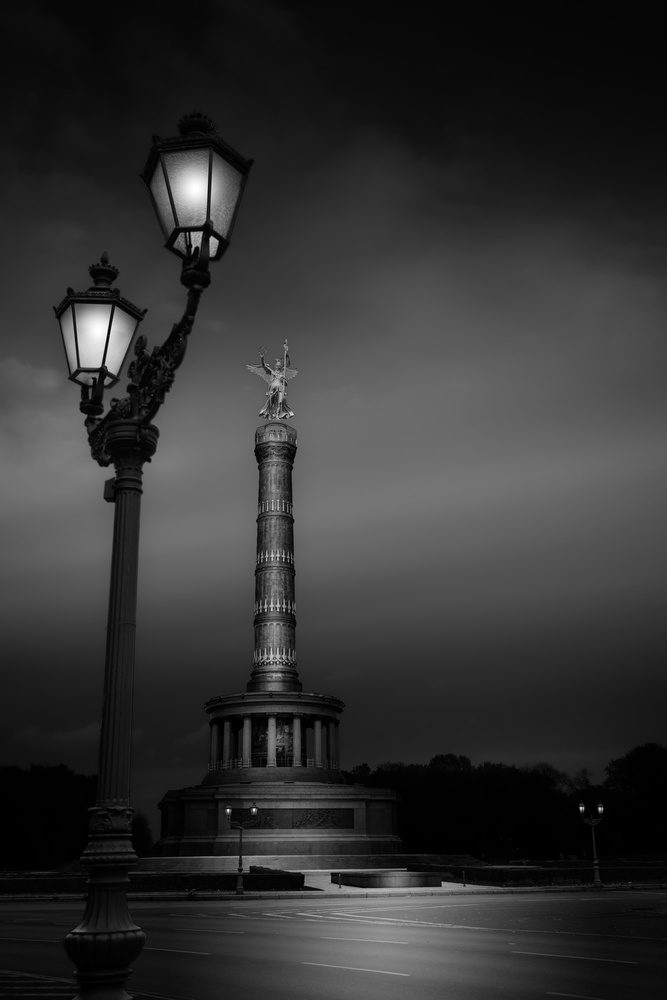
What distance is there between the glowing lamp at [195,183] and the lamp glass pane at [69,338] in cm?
105

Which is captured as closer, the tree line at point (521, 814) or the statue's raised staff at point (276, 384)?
the statue's raised staff at point (276, 384)

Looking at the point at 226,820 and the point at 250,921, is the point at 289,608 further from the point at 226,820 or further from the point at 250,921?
the point at 250,921

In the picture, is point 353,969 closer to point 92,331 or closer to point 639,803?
point 92,331

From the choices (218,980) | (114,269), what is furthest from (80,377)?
(218,980)

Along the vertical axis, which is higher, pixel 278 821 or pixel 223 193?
pixel 223 193

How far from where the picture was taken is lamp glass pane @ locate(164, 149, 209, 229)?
512 cm

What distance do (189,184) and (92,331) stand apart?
1.32 m

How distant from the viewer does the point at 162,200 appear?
17.5ft

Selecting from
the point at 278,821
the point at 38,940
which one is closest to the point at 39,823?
the point at 278,821

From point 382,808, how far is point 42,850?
41763mm

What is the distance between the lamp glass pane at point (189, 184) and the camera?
512cm

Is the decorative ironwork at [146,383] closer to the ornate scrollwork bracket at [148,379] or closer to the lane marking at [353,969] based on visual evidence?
the ornate scrollwork bracket at [148,379]

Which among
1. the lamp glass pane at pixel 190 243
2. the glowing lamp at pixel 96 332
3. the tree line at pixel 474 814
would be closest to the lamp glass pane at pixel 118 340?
the glowing lamp at pixel 96 332

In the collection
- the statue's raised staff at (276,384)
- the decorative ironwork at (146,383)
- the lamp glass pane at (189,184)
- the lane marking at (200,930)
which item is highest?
the statue's raised staff at (276,384)
